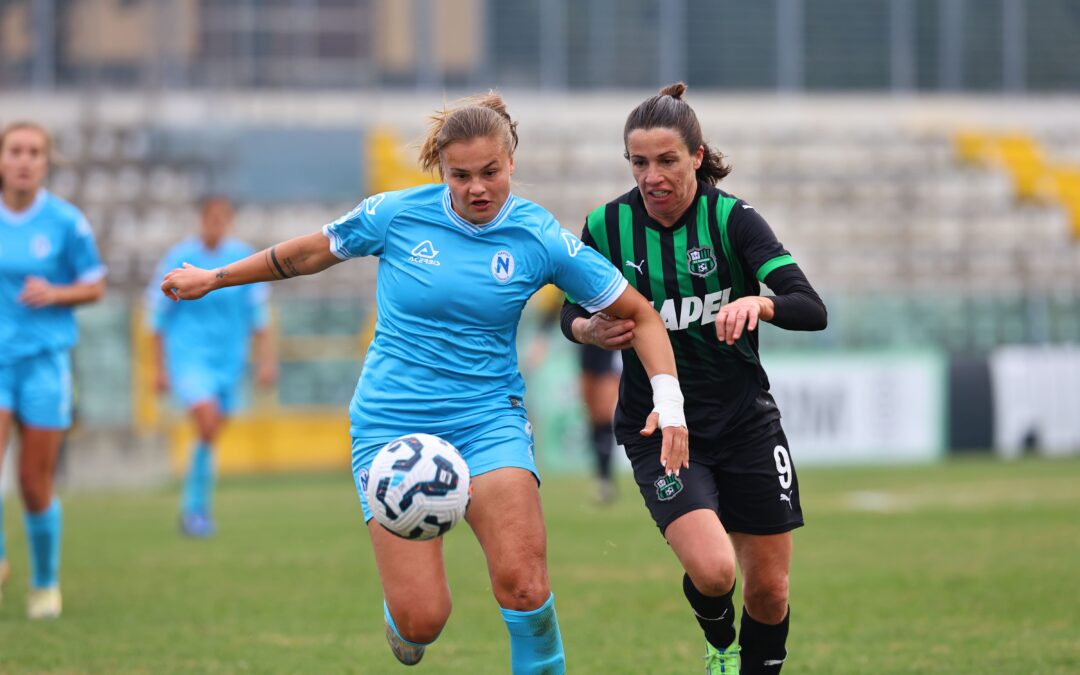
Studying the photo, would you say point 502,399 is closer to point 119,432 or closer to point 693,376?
point 693,376

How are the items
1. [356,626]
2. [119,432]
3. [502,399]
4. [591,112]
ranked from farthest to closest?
[591,112] → [119,432] → [356,626] → [502,399]

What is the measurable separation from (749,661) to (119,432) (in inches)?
539

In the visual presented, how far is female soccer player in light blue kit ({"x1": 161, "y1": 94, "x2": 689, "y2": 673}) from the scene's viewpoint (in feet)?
17.3

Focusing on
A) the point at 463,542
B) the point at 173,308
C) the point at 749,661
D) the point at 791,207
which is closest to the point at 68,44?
the point at 791,207

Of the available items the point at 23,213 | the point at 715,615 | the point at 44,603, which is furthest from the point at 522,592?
the point at 23,213

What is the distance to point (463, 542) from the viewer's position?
11.7m

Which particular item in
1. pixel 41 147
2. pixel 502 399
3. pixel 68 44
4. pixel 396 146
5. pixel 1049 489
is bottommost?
pixel 1049 489

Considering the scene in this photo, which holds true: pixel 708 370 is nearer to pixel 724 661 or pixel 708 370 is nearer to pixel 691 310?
pixel 691 310

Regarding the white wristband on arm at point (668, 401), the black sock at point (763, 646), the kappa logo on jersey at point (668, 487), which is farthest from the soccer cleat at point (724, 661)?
the white wristband on arm at point (668, 401)

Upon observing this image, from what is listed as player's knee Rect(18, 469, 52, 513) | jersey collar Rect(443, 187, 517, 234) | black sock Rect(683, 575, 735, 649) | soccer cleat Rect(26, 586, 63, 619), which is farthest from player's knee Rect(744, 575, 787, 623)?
player's knee Rect(18, 469, 52, 513)

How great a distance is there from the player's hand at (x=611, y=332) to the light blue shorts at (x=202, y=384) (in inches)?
297

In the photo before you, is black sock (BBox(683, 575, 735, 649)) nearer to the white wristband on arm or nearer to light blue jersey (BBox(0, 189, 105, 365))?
the white wristband on arm

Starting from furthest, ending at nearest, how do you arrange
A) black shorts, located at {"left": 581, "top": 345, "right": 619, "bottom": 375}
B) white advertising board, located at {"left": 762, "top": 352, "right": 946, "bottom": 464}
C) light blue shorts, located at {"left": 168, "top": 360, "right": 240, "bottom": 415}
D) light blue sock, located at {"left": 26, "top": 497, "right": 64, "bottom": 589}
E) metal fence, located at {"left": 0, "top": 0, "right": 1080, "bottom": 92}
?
metal fence, located at {"left": 0, "top": 0, "right": 1080, "bottom": 92} → white advertising board, located at {"left": 762, "top": 352, "right": 946, "bottom": 464} → black shorts, located at {"left": 581, "top": 345, "right": 619, "bottom": 375} → light blue shorts, located at {"left": 168, "top": 360, "right": 240, "bottom": 415} → light blue sock, located at {"left": 26, "top": 497, "right": 64, "bottom": 589}

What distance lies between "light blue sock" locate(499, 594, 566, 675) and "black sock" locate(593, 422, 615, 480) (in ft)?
30.0
